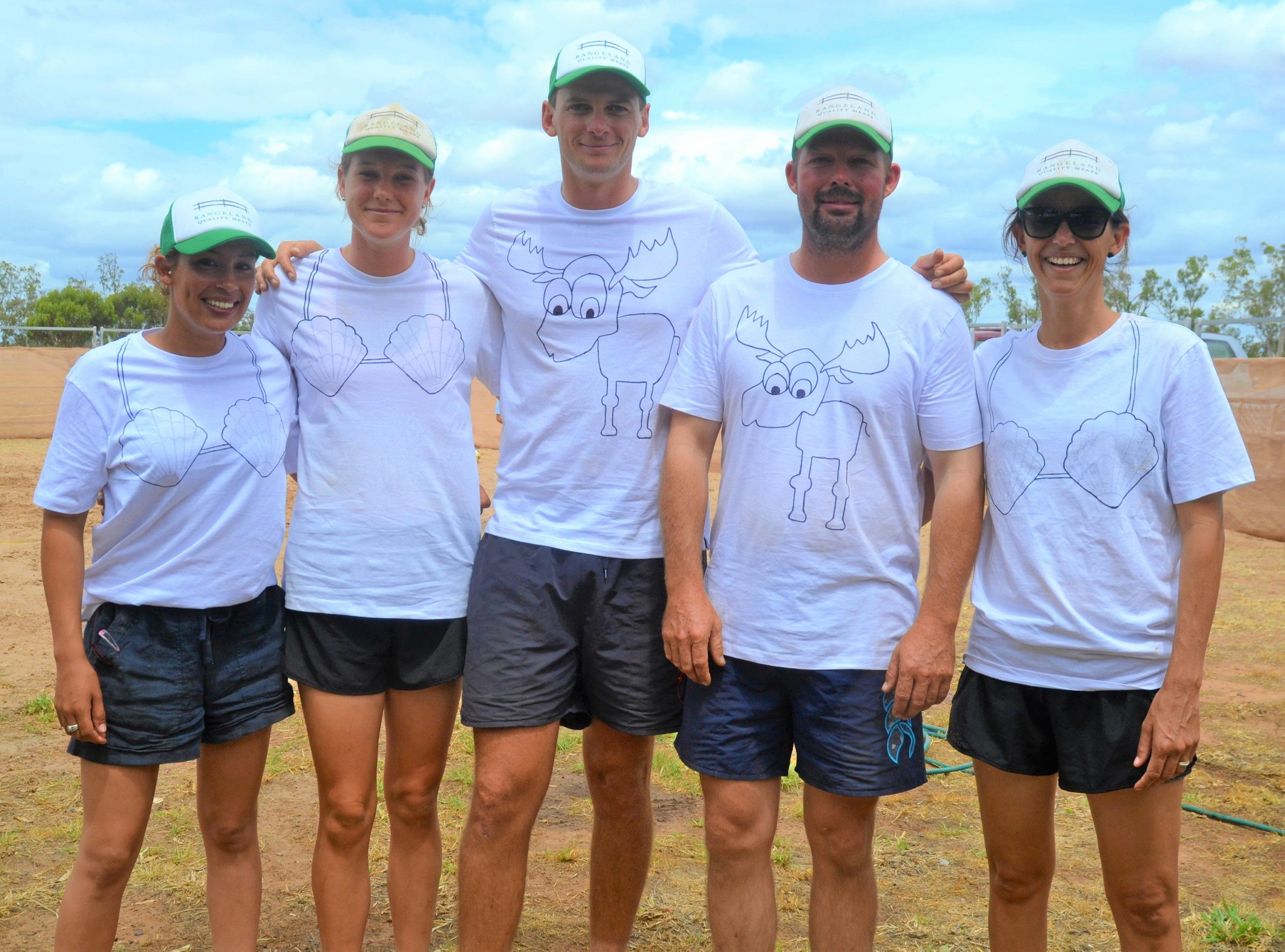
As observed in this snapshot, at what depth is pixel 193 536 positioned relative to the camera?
2.72 meters

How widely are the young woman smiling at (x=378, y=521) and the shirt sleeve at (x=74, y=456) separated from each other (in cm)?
52

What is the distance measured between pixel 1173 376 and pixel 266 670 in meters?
2.32

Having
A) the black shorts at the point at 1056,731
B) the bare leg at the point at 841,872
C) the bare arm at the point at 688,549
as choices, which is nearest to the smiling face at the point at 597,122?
the bare arm at the point at 688,549

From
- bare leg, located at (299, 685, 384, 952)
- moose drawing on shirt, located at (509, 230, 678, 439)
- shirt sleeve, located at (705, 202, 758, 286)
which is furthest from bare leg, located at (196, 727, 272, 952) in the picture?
shirt sleeve, located at (705, 202, 758, 286)

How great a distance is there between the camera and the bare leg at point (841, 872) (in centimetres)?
273

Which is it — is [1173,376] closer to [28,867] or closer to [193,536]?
[193,536]

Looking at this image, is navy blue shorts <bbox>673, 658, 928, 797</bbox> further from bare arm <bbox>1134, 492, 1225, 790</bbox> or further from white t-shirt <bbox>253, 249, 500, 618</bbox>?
white t-shirt <bbox>253, 249, 500, 618</bbox>

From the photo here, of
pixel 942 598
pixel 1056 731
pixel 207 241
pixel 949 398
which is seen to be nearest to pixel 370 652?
pixel 207 241

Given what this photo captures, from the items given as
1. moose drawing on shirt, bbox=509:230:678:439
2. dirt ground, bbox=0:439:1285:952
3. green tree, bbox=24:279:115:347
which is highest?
green tree, bbox=24:279:115:347

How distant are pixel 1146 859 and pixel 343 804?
1970 mm

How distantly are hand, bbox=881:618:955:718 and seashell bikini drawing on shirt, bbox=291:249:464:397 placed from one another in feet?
4.52

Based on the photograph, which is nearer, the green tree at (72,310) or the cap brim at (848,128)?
the cap brim at (848,128)

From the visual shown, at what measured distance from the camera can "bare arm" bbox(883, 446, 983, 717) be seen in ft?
8.66

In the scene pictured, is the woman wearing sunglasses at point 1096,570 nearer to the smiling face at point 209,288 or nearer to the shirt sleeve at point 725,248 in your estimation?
the shirt sleeve at point 725,248
